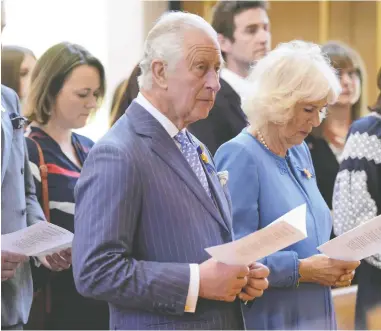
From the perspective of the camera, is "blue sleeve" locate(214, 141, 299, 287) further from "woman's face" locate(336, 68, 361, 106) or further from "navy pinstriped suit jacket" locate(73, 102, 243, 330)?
"woman's face" locate(336, 68, 361, 106)

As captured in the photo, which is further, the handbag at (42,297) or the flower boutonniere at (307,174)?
the handbag at (42,297)

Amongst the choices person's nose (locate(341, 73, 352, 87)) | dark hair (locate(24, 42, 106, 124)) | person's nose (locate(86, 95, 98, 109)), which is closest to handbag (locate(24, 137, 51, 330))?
dark hair (locate(24, 42, 106, 124))

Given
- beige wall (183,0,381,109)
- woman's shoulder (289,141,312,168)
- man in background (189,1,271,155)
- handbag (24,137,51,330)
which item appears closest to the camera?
woman's shoulder (289,141,312,168)

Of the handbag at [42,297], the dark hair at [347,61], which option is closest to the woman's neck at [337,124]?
the dark hair at [347,61]

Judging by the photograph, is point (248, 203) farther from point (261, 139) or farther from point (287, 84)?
point (287, 84)

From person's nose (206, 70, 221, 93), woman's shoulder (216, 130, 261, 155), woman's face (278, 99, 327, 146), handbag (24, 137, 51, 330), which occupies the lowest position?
handbag (24, 137, 51, 330)

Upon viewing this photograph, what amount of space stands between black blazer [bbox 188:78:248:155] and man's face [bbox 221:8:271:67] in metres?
0.22

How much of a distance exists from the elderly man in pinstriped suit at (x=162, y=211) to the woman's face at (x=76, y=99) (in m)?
0.94

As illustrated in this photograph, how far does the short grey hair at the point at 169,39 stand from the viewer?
2.10m

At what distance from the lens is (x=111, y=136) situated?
2.01 meters

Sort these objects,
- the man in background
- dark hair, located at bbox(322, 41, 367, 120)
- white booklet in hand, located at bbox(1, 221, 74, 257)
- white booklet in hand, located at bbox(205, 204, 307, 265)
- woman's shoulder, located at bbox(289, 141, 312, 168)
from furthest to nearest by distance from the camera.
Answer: dark hair, located at bbox(322, 41, 367, 120) → the man in background → woman's shoulder, located at bbox(289, 141, 312, 168) → white booklet in hand, located at bbox(1, 221, 74, 257) → white booklet in hand, located at bbox(205, 204, 307, 265)

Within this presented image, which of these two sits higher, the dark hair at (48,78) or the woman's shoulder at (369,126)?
the dark hair at (48,78)

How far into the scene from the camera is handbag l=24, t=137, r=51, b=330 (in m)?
2.93

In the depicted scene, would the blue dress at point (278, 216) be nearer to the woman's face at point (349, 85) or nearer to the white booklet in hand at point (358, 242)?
the white booklet in hand at point (358, 242)
